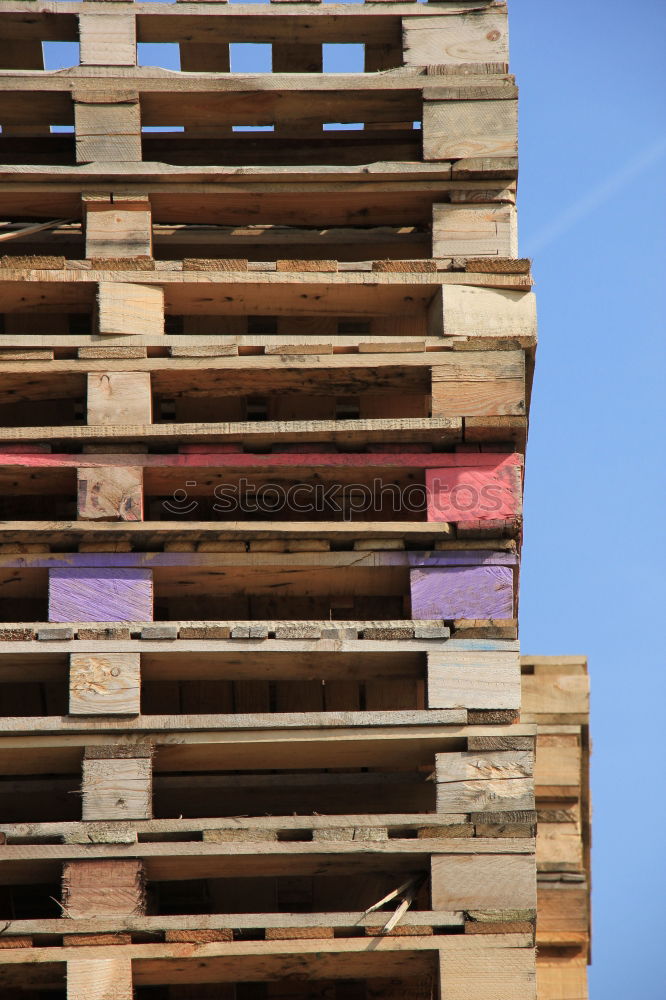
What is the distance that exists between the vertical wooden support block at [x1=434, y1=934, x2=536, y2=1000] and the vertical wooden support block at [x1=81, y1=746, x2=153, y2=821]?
1736mm

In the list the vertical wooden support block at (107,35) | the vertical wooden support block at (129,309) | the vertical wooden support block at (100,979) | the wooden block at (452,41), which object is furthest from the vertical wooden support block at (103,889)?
the wooden block at (452,41)

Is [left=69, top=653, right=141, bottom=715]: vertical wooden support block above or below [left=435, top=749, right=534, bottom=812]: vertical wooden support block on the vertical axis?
above

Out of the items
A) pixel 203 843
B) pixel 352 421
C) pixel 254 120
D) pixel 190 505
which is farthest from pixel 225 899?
pixel 254 120

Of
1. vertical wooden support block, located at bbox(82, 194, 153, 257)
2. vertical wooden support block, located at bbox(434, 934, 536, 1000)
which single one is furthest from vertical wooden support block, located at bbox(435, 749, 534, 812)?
vertical wooden support block, located at bbox(82, 194, 153, 257)

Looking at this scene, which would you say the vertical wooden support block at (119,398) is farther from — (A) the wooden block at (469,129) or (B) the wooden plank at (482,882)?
(B) the wooden plank at (482,882)

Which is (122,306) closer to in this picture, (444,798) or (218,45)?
(218,45)

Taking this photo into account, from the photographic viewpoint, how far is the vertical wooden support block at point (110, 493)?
877cm

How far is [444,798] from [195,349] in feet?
9.24

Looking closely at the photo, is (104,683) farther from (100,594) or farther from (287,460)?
(287,460)

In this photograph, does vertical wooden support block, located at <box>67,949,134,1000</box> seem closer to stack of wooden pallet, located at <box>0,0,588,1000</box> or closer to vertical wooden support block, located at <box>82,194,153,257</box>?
stack of wooden pallet, located at <box>0,0,588,1000</box>

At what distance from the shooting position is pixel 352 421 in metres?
8.95

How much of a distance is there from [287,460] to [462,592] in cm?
121

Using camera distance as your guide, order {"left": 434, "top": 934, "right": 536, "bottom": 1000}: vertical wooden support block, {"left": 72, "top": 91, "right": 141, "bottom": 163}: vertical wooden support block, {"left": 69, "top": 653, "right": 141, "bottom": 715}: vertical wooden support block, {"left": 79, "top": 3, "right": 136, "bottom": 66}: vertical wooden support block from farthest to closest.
→ {"left": 79, "top": 3, "right": 136, "bottom": 66}: vertical wooden support block, {"left": 72, "top": 91, "right": 141, "bottom": 163}: vertical wooden support block, {"left": 69, "top": 653, "right": 141, "bottom": 715}: vertical wooden support block, {"left": 434, "top": 934, "right": 536, "bottom": 1000}: vertical wooden support block

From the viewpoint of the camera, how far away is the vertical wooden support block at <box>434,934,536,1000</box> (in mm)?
8227
